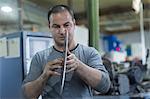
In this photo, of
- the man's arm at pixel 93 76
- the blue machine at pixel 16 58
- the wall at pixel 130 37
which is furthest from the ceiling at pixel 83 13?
the man's arm at pixel 93 76

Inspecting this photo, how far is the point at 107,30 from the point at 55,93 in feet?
26.8

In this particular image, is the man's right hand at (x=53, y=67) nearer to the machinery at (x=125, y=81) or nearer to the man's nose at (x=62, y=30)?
the man's nose at (x=62, y=30)

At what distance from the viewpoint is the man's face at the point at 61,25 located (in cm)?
126

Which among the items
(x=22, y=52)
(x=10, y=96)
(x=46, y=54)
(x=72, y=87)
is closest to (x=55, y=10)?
(x=46, y=54)

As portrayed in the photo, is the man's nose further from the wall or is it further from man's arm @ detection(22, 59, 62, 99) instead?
the wall

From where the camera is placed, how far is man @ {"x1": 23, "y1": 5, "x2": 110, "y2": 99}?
121 cm

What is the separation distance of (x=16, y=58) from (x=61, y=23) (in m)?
0.58

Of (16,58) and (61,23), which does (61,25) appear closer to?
(61,23)

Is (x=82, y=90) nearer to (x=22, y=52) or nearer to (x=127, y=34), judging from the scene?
(x=22, y=52)

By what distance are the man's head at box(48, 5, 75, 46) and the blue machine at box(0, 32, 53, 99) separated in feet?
1.52

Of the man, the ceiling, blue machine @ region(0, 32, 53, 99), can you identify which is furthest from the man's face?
the ceiling

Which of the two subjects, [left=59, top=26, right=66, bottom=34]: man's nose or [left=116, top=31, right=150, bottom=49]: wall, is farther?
[left=116, top=31, right=150, bottom=49]: wall

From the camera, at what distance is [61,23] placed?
50.1 inches

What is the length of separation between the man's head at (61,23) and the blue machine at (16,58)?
18.3 inches
